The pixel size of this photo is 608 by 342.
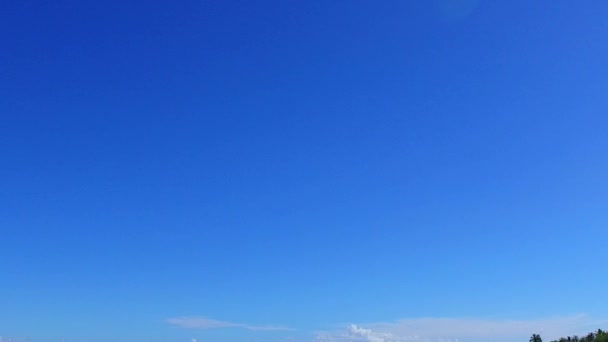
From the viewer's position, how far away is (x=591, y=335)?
7190 inches
